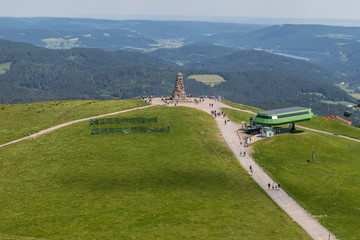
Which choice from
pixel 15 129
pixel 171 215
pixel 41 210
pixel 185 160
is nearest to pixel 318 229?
pixel 171 215

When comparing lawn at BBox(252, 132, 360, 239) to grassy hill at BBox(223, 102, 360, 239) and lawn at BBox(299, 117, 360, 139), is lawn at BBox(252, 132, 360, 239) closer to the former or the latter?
grassy hill at BBox(223, 102, 360, 239)

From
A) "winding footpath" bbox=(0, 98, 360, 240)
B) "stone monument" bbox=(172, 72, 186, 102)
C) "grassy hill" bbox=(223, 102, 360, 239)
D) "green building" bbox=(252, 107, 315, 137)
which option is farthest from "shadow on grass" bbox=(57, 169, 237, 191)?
"stone monument" bbox=(172, 72, 186, 102)

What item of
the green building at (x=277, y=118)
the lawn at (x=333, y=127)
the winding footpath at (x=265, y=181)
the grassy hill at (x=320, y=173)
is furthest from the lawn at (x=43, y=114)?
the lawn at (x=333, y=127)

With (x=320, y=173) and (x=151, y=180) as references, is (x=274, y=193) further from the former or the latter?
(x=151, y=180)

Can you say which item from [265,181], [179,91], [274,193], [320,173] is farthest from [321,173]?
[179,91]

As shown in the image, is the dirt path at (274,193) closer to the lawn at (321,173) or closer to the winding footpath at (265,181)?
the winding footpath at (265,181)

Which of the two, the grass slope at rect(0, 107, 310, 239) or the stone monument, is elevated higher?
the stone monument
